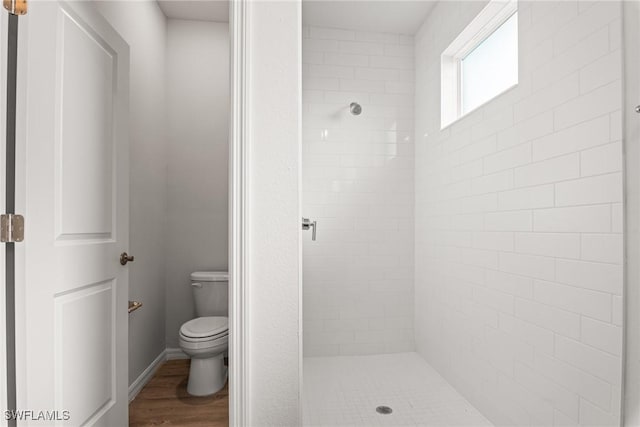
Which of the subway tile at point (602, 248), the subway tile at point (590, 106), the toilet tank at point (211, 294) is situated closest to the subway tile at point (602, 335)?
the subway tile at point (602, 248)

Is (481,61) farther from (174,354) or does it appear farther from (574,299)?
(174,354)

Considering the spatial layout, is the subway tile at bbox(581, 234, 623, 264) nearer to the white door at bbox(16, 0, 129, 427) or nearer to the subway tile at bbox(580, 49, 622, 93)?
the subway tile at bbox(580, 49, 622, 93)

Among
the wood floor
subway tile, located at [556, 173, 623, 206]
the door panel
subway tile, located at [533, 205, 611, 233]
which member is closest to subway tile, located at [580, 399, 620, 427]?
subway tile, located at [533, 205, 611, 233]

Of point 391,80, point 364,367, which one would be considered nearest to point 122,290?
point 364,367

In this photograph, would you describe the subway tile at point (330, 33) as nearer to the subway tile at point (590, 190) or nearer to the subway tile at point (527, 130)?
the subway tile at point (527, 130)

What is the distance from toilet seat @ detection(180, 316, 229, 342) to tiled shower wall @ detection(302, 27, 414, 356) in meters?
0.78

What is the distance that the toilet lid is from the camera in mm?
2129

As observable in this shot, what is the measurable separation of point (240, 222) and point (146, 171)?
158 centimetres

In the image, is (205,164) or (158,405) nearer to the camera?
(158,405)

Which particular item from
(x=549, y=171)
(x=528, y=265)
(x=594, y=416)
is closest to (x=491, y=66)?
(x=549, y=171)

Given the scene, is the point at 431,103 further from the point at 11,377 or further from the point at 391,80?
the point at 11,377

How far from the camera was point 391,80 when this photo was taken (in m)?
2.94

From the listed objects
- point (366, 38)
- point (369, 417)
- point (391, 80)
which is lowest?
point (369, 417)

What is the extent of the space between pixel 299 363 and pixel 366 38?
2.61 meters
